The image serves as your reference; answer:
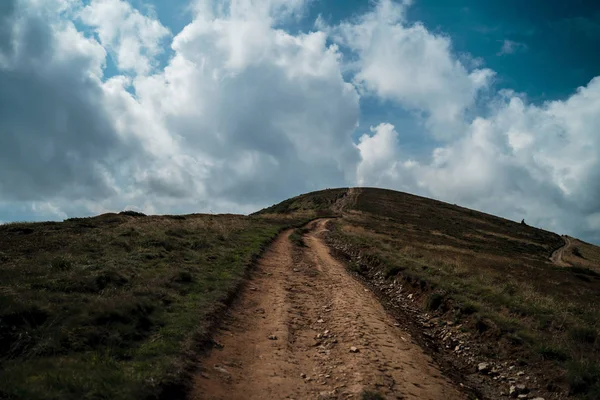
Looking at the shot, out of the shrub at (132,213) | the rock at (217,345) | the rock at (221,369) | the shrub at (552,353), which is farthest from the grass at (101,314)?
the shrub at (132,213)

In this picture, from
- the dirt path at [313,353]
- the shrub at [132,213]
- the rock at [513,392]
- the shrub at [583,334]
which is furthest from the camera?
the shrub at [132,213]

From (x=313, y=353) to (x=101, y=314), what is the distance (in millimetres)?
5703

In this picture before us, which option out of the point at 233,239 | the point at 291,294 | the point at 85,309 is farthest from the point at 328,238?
the point at 85,309

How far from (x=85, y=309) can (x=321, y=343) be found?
6465mm

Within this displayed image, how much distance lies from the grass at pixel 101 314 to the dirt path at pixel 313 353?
910mm

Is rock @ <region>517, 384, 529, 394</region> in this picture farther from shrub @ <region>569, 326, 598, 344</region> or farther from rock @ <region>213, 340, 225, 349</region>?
rock @ <region>213, 340, 225, 349</region>

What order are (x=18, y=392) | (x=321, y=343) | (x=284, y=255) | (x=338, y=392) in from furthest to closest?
(x=284, y=255) → (x=321, y=343) → (x=338, y=392) → (x=18, y=392)

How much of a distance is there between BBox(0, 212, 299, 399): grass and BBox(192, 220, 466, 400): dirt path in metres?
0.91

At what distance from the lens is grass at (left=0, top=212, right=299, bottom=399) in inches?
256

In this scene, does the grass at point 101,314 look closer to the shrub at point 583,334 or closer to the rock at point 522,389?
the rock at point 522,389

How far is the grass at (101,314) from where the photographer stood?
6.49 meters

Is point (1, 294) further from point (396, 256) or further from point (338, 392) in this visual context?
point (396, 256)

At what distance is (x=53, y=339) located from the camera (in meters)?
7.75

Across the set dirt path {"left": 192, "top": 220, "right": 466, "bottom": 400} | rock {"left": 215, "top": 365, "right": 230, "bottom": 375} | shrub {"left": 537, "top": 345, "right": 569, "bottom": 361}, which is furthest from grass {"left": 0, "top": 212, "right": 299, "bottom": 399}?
shrub {"left": 537, "top": 345, "right": 569, "bottom": 361}
